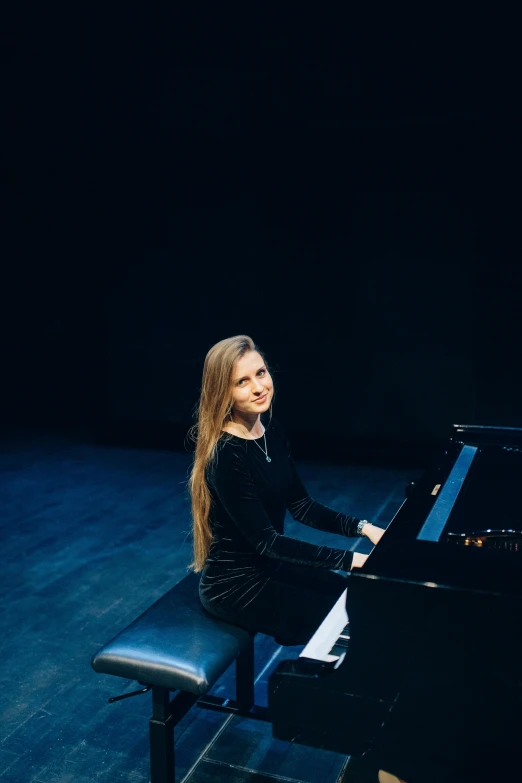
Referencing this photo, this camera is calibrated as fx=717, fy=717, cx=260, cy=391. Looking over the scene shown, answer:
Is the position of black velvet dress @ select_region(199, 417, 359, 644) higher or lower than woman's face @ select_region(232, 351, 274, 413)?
lower

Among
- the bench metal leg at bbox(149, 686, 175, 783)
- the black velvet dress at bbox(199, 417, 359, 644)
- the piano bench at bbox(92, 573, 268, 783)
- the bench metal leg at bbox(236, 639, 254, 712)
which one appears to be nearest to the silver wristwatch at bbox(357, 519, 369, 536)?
the black velvet dress at bbox(199, 417, 359, 644)

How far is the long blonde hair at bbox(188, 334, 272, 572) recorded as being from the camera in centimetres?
210

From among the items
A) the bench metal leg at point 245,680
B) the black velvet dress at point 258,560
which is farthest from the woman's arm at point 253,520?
the bench metal leg at point 245,680

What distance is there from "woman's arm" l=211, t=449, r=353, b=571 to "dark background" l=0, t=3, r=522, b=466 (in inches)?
156

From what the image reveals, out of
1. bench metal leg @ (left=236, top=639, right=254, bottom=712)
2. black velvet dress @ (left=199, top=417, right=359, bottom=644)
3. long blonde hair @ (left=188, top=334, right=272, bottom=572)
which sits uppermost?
long blonde hair @ (left=188, top=334, right=272, bottom=572)

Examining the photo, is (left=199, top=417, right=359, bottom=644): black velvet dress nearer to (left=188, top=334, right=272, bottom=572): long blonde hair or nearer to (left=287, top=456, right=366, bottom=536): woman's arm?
(left=188, top=334, right=272, bottom=572): long blonde hair

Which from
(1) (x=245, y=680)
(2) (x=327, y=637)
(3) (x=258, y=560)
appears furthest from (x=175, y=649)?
(1) (x=245, y=680)

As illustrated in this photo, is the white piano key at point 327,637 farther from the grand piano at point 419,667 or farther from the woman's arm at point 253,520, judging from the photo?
the woman's arm at point 253,520

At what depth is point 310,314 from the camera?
5.95 meters

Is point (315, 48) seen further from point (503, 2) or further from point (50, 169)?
point (50, 169)

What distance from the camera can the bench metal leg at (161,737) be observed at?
196 centimetres

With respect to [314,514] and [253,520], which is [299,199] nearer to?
[314,514]

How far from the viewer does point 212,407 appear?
84.4 inches

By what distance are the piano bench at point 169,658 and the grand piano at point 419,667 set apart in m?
0.42
